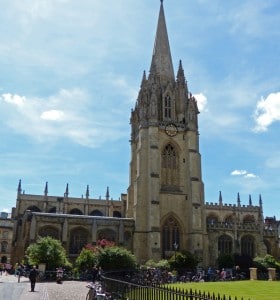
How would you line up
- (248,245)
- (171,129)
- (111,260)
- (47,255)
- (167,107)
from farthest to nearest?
1. (167,107)
2. (248,245)
3. (171,129)
4. (47,255)
5. (111,260)

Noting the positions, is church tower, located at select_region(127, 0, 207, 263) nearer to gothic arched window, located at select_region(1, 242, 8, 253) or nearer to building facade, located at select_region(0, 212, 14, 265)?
building facade, located at select_region(0, 212, 14, 265)

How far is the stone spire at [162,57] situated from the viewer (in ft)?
202

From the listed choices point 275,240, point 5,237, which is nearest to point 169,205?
point 275,240

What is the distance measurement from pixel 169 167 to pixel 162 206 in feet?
19.4

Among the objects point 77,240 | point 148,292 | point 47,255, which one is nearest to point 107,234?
point 77,240

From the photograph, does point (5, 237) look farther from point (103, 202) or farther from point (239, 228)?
point (239, 228)

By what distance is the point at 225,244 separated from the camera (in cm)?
5684

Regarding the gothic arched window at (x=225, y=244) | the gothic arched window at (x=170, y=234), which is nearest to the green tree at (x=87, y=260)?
the gothic arched window at (x=170, y=234)

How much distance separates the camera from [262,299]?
18891 millimetres

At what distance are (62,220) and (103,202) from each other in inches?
949

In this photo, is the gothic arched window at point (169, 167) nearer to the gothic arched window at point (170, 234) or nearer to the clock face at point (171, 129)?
the clock face at point (171, 129)

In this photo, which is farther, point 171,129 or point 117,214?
point 117,214

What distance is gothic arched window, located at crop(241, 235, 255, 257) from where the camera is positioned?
57.9 metres

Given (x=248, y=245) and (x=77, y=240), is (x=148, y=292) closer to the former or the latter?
(x=77, y=240)
